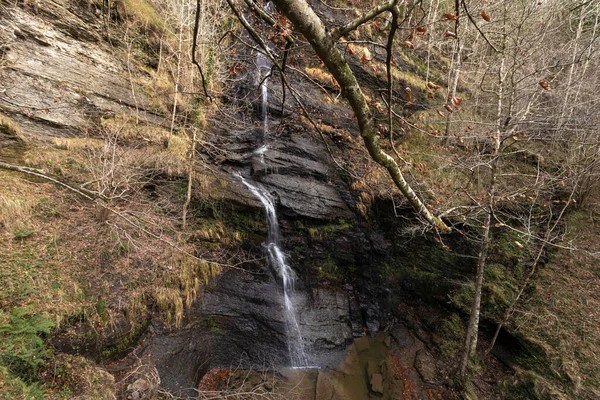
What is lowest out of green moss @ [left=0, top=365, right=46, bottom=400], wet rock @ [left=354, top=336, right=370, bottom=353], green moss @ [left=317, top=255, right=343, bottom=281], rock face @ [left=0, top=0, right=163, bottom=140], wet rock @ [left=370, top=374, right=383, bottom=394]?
wet rock @ [left=370, top=374, right=383, bottom=394]

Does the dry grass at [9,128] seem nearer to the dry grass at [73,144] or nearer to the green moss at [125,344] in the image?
the dry grass at [73,144]

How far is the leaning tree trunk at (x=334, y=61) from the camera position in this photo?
1.25 meters

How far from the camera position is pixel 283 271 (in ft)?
29.9

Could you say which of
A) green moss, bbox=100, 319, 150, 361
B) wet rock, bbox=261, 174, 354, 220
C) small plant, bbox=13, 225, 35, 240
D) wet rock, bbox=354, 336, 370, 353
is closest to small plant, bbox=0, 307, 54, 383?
green moss, bbox=100, 319, 150, 361

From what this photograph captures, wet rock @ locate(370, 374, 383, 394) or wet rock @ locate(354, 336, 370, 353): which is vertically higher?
wet rock @ locate(354, 336, 370, 353)

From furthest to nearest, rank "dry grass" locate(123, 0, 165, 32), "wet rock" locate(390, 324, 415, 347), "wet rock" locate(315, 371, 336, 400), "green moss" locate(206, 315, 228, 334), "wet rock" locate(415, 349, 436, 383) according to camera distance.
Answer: "dry grass" locate(123, 0, 165, 32) < "wet rock" locate(390, 324, 415, 347) < "wet rock" locate(415, 349, 436, 383) < "green moss" locate(206, 315, 228, 334) < "wet rock" locate(315, 371, 336, 400)

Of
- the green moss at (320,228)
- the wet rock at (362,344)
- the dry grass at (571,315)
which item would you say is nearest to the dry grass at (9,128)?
the green moss at (320,228)

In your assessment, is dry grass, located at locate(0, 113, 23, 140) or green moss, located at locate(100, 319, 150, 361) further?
dry grass, located at locate(0, 113, 23, 140)

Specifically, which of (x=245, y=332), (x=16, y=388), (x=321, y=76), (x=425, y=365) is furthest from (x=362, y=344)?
(x=321, y=76)

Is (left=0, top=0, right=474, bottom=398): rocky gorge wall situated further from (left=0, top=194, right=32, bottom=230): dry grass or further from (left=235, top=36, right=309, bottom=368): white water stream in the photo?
(left=0, top=194, right=32, bottom=230): dry grass

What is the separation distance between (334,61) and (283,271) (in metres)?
8.36

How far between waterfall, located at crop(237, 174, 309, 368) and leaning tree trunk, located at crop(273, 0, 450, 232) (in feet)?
25.6

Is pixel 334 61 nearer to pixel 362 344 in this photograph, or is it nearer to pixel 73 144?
pixel 73 144

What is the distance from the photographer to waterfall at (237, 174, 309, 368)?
8.27 metres
